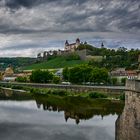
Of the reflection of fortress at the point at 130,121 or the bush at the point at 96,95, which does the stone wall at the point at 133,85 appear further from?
the bush at the point at 96,95

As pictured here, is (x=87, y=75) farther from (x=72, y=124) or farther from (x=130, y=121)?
(x=130, y=121)

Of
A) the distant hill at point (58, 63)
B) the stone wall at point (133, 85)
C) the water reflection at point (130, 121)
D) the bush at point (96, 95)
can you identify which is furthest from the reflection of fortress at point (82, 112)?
the distant hill at point (58, 63)

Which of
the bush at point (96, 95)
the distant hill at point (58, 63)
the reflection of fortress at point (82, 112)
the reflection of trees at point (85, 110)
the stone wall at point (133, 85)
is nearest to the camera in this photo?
the stone wall at point (133, 85)

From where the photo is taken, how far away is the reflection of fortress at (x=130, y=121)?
15.6m

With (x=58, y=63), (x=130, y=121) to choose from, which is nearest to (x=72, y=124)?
(x=130, y=121)

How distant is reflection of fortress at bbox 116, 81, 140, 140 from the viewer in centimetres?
1562

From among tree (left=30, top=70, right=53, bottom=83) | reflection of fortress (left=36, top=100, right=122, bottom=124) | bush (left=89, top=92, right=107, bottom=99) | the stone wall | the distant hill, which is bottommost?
reflection of fortress (left=36, top=100, right=122, bottom=124)

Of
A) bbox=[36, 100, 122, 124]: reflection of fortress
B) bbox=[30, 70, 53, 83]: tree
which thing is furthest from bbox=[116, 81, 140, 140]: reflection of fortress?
bbox=[30, 70, 53, 83]: tree

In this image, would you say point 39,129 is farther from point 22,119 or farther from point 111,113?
point 111,113

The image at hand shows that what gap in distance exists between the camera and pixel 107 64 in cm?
11775

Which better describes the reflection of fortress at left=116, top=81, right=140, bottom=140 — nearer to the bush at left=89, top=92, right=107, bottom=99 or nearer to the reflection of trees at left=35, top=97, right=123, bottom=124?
the reflection of trees at left=35, top=97, right=123, bottom=124

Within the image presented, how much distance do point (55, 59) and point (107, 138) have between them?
135414 mm

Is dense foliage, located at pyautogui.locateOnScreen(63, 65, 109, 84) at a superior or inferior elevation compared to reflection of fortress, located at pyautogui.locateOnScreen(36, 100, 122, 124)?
superior

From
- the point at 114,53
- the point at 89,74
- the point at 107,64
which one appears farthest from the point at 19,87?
the point at 114,53
